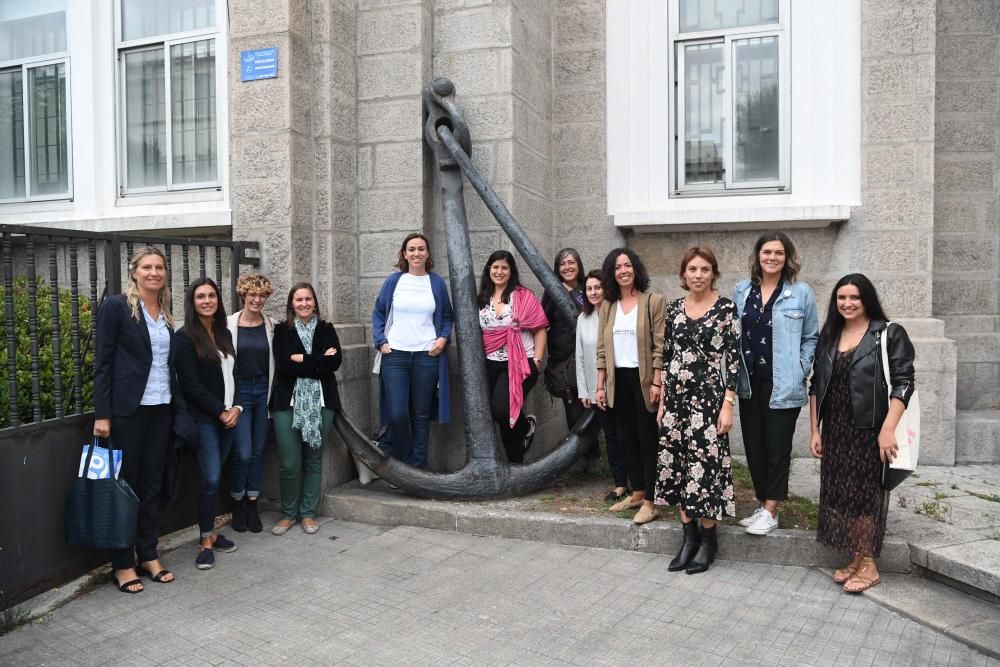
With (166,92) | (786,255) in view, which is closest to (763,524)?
(786,255)

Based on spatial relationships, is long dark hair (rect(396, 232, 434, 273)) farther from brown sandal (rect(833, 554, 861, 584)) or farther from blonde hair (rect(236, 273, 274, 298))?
brown sandal (rect(833, 554, 861, 584))

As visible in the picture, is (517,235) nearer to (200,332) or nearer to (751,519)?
(200,332)

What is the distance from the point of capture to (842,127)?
668 cm

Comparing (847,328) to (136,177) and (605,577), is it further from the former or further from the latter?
(136,177)

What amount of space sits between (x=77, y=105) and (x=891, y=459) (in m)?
6.56

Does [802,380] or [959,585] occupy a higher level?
[802,380]

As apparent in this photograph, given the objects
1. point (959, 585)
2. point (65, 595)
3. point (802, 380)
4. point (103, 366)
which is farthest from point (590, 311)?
point (65, 595)

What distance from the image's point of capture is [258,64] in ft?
19.3

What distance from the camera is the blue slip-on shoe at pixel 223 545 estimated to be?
5012 mm

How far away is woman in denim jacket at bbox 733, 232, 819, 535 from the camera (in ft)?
14.9

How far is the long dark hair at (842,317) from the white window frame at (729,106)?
278 cm

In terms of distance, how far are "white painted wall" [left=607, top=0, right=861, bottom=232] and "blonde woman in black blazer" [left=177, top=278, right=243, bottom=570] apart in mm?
3626

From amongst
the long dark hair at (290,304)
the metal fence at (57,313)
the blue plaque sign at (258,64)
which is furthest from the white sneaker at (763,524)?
the blue plaque sign at (258,64)

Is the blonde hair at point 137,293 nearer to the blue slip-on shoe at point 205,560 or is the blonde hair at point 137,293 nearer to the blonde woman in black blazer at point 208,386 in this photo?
the blonde woman in black blazer at point 208,386
